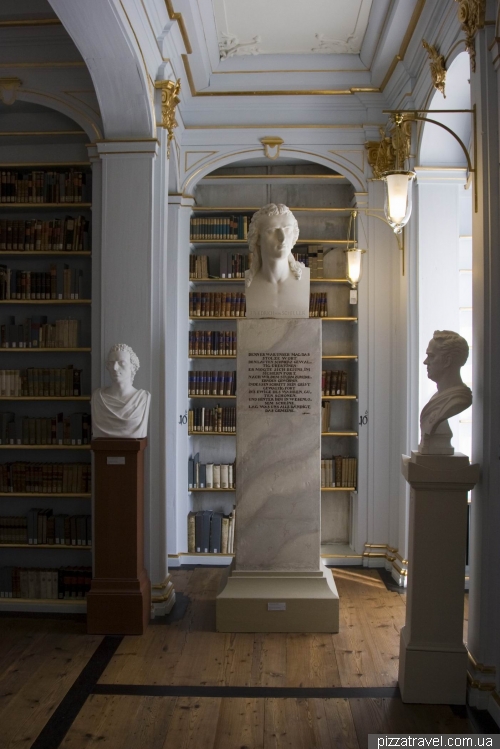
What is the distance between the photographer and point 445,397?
10.3ft

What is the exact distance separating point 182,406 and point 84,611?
71.9 inches

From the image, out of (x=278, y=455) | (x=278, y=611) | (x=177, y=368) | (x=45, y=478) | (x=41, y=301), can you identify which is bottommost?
(x=278, y=611)

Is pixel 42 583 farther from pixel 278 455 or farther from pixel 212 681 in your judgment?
pixel 278 455

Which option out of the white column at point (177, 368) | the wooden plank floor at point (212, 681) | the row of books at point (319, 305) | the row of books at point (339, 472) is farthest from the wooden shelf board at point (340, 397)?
the wooden plank floor at point (212, 681)

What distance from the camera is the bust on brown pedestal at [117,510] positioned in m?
3.98

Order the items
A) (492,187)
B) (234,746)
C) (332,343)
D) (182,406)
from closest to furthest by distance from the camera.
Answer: (234,746), (492,187), (182,406), (332,343)

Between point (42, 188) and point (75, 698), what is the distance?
3.22m

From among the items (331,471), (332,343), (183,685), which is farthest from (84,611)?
(332,343)

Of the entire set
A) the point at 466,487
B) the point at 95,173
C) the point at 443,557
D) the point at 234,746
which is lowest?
the point at 234,746

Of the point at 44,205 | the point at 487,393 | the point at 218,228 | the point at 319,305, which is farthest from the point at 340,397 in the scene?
the point at 44,205

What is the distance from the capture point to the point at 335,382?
570cm

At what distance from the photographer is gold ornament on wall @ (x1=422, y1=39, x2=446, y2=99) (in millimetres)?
3881

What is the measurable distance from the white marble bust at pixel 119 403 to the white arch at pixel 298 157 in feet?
6.96

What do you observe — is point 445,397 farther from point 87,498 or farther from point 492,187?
point 87,498
